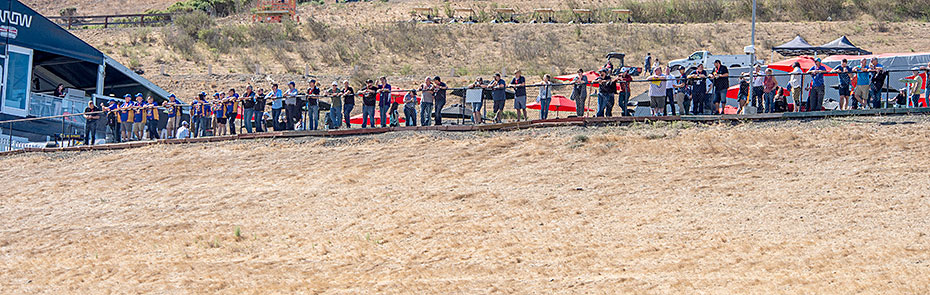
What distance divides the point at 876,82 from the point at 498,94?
758cm

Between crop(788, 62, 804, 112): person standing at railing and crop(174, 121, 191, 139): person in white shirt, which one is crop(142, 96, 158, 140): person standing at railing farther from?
crop(788, 62, 804, 112): person standing at railing

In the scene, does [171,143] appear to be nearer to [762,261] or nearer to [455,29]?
[762,261]

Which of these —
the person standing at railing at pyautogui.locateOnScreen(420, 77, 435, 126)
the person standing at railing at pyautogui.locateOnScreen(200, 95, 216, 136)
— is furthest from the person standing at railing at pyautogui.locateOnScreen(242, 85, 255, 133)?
the person standing at railing at pyautogui.locateOnScreen(420, 77, 435, 126)

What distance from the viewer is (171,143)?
79.6 ft

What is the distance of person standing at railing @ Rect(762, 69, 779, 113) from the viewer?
20.8m

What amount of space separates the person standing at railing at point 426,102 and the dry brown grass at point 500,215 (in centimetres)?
75

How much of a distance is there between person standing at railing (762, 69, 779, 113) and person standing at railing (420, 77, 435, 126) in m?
6.74

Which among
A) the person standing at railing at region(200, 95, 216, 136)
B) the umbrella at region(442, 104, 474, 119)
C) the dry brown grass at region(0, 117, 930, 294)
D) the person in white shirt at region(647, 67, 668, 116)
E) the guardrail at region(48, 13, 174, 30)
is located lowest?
the dry brown grass at region(0, 117, 930, 294)

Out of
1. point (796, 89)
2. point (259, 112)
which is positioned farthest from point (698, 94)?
point (259, 112)

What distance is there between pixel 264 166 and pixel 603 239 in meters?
8.98

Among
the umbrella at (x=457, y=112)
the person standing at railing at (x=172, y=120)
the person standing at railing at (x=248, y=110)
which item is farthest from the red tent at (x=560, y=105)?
the person standing at railing at (x=172, y=120)

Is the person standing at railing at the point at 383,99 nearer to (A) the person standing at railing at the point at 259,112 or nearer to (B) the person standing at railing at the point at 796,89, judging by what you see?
(A) the person standing at railing at the point at 259,112

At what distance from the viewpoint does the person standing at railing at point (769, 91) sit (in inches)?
819

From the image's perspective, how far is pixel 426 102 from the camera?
22.1m
